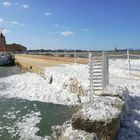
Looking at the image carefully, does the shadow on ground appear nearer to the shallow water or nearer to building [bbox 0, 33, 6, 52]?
the shallow water

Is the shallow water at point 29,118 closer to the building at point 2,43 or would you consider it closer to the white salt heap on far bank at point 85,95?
the white salt heap on far bank at point 85,95

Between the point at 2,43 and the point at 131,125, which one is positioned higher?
the point at 2,43

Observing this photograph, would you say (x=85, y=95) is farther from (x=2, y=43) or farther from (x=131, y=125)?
(x=2, y=43)

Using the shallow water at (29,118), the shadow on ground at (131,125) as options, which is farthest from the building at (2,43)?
the shadow on ground at (131,125)

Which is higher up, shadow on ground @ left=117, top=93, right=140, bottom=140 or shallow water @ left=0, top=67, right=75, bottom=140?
shadow on ground @ left=117, top=93, right=140, bottom=140

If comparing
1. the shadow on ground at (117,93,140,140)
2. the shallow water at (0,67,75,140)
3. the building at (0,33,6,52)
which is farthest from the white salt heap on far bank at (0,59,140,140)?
the building at (0,33,6,52)

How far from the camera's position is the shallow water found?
9.94 meters

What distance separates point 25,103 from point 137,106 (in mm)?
8218

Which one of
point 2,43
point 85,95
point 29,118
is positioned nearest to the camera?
point 29,118

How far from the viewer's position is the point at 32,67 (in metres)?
33.5

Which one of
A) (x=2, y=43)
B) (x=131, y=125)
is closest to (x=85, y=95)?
(x=131, y=125)

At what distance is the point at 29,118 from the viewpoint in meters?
12.0

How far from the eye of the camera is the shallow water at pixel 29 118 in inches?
391

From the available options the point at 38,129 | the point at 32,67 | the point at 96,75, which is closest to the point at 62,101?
the point at 96,75
